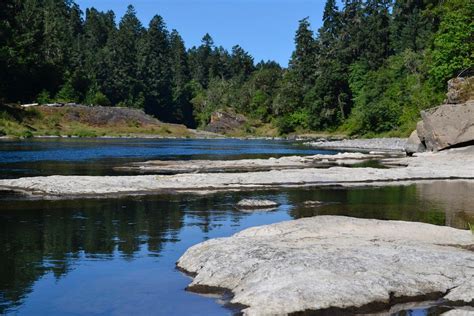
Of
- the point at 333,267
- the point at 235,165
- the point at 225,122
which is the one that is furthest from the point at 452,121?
the point at 225,122

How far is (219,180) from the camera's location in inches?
1373

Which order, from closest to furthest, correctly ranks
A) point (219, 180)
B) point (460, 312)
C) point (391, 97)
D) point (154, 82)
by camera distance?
point (460, 312), point (219, 180), point (391, 97), point (154, 82)

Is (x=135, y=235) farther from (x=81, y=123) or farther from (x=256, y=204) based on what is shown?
(x=81, y=123)

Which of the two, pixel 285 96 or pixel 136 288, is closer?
pixel 136 288

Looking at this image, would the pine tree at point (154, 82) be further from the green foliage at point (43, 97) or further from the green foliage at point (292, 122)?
Result: the green foliage at point (292, 122)

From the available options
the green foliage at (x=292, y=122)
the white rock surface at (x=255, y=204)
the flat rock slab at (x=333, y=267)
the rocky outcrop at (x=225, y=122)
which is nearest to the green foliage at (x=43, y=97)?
the rocky outcrop at (x=225, y=122)

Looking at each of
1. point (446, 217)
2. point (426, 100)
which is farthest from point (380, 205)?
point (426, 100)

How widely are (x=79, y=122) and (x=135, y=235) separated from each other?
11553cm

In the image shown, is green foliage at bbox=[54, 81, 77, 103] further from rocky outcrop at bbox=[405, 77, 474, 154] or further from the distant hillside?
rocky outcrop at bbox=[405, 77, 474, 154]

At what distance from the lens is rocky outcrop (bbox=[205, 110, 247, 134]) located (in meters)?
158

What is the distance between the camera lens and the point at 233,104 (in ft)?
550

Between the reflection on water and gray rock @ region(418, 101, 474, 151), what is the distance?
14505 mm

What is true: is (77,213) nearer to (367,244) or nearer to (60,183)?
(60,183)

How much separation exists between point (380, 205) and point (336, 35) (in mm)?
139804
